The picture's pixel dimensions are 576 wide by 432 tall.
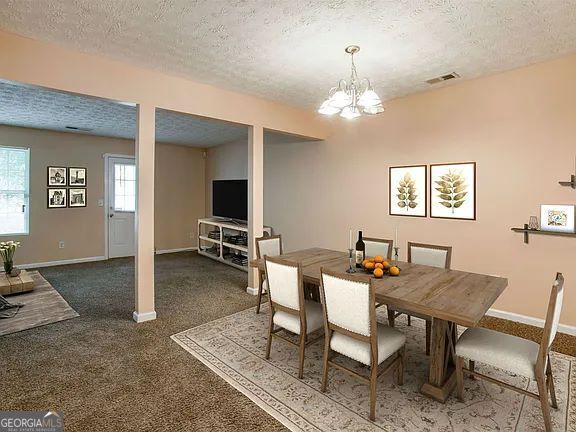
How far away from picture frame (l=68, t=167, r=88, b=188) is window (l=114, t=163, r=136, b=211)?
0.58m

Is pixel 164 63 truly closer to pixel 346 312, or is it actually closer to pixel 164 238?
pixel 346 312

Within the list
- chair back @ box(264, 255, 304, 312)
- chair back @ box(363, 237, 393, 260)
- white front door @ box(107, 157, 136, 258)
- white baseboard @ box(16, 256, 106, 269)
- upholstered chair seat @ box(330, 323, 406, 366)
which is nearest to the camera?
upholstered chair seat @ box(330, 323, 406, 366)

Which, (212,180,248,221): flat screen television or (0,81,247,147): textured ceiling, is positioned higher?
(0,81,247,147): textured ceiling

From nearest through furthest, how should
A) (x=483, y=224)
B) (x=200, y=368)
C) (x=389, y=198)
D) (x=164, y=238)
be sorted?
(x=200, y=368)
(x=483, y=224)
(x=389, y=198)
(x=164, y=238)

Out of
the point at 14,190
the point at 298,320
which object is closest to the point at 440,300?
the point at 298,320

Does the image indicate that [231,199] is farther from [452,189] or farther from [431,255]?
[431,255]

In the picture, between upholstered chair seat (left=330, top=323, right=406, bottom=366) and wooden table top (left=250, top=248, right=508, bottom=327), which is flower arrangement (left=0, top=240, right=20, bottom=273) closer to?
wooden table top (left=250, top=248, right=508, bottom=327)

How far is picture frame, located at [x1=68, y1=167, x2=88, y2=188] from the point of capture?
6.29 m

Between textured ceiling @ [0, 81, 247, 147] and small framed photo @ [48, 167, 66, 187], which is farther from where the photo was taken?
small framed photo @ [48, 167, 66, 187]

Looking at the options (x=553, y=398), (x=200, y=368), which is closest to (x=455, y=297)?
(x=553, y=398)

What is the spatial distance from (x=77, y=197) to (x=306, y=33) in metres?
5.87

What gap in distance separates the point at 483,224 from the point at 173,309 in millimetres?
3762

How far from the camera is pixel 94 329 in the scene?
10.7ft

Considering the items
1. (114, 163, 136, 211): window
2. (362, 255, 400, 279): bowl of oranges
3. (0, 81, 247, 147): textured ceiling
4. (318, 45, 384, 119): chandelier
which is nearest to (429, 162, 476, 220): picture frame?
(318, 45, 384, 119): chandelier
